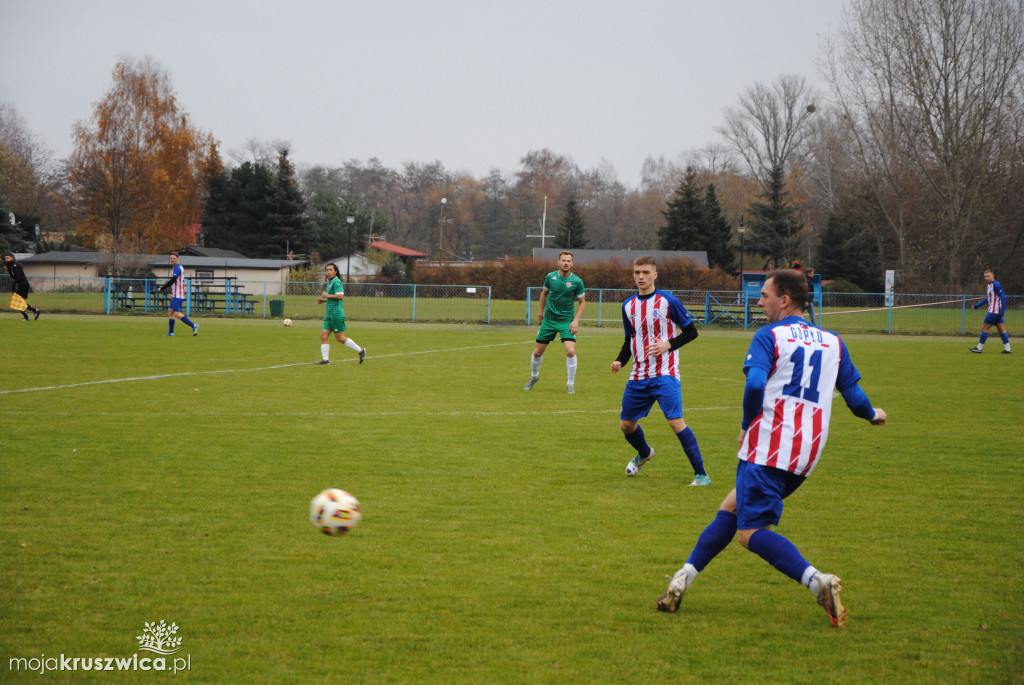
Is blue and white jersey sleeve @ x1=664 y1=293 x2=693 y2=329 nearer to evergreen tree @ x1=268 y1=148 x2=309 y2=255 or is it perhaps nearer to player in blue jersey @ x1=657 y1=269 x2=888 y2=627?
player in blue jersey @ x1=657 y1=269 x2=888 y2=627

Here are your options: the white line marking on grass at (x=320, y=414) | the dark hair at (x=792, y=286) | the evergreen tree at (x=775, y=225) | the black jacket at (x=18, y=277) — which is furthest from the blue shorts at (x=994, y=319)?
the evergreen tree at (x=775, y=225)

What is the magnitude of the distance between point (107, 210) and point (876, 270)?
5415 centimetres

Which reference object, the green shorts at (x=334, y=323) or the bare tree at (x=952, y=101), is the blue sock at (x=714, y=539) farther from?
the bare tree at (x=952, y=101)

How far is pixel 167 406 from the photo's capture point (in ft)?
35.6

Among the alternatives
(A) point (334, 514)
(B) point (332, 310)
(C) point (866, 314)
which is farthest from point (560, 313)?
(C) point (866, 314)

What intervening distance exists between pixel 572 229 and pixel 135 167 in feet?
113

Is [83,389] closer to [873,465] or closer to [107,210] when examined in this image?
[873,465]

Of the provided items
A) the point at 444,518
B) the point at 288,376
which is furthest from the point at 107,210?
the point at 444,518

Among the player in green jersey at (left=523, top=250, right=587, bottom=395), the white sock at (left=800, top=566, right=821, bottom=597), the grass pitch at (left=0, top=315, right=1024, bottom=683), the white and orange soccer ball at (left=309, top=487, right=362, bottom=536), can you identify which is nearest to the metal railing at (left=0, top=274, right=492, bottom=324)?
the player in green jersey at (left=523, top=250, right=587, bottom=395)

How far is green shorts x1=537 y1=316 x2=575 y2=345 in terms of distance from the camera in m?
13.2

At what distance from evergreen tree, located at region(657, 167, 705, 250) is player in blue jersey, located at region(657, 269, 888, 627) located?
204 feet

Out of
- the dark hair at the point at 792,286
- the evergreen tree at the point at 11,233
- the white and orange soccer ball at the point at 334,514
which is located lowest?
the white and orange soccer ball at the point at 334,514

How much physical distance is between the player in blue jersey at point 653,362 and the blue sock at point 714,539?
2.70 m

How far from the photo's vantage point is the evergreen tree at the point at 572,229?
70.1 metres
